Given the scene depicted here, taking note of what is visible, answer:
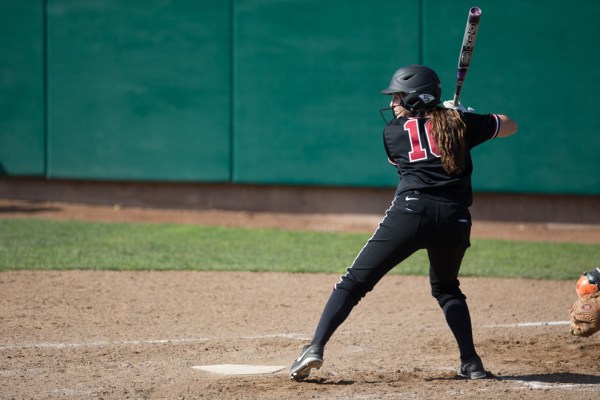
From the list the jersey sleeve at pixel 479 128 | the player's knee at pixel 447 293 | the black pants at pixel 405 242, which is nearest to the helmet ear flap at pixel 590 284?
the player's knee at pixel 447 293

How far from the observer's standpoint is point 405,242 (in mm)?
4496

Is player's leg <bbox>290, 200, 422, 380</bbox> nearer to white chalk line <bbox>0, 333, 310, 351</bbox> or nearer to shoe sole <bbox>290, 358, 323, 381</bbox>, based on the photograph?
shoe sole <bbox>290, 358, 323, 381</bbox>

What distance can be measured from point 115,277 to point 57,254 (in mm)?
1402

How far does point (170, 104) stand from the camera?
42.7ft

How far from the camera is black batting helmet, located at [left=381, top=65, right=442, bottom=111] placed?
4574 mm

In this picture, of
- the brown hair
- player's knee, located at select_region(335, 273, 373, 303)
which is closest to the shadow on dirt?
player's knee, located at select_region(335, 273, 373, 303)

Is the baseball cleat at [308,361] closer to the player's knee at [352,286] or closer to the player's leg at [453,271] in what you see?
the player's knee at [352,286]

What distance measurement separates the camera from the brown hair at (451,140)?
4.44m

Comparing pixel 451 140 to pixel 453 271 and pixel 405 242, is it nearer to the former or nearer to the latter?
pixel 405 242

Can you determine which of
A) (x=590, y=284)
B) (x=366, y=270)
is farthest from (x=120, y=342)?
(x=590, y=284)

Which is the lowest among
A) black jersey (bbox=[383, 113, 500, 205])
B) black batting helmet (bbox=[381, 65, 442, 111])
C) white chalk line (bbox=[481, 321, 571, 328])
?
white chalk line (bbox=[481, 321, 571, 328])

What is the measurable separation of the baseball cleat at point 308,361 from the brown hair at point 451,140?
1163 millimetres

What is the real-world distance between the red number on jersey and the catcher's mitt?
4.35ft

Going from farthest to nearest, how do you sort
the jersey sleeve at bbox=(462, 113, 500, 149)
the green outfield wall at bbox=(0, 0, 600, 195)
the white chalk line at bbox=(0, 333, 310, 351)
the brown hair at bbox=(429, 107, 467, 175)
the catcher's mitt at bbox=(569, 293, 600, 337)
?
the green outfield wall at bbox=(0, 0, 600, 195) → the white chalk line at bbox=(0, 333, 310, 351) → the catcher's mitt at bbox=(569, 293, 600, 337) → the jersey sleeve at bbox=(462, 113, 500, 149) → the brown hair at bbox=(429, 107, 467, 175)
